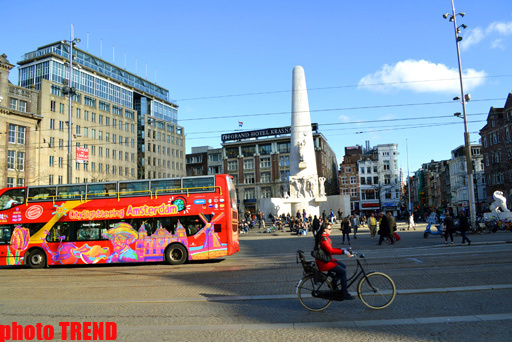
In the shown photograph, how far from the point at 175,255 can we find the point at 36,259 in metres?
5.79

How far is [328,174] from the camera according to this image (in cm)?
9356

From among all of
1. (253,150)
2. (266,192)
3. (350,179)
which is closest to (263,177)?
(266,192)

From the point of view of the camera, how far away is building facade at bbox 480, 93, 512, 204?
52.4 meters

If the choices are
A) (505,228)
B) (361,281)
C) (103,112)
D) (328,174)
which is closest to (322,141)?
(328,174)

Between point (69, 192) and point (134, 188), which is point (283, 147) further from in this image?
point (69, 192)

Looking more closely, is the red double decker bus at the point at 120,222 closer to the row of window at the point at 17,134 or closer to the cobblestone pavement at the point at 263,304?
the cobblestone pavement at the point at 263,304

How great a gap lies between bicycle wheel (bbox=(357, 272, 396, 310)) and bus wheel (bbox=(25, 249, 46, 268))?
1417 centimetres

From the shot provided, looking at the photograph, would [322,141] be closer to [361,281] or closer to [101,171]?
[101,171]

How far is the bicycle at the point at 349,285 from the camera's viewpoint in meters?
6.82

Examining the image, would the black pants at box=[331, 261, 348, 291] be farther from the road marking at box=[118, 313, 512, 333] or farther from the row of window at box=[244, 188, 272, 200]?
the row of window at box=[244, 188, 272, 200]

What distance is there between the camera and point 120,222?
15.9m

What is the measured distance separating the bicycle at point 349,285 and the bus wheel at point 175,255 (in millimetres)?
9451

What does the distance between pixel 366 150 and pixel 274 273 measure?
107 m

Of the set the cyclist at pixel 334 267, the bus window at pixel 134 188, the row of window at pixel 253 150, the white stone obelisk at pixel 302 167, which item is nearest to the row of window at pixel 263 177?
the row of window at pixel 253 150
